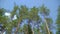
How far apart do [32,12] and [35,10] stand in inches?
7.4

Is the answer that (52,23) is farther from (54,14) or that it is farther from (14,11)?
(14,11)

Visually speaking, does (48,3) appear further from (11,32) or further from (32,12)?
(11,32)

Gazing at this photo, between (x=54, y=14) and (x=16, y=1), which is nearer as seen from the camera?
(x=54, y=14)

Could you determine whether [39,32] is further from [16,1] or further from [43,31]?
[16,1]

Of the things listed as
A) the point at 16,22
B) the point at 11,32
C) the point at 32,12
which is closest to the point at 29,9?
the point at 32,12

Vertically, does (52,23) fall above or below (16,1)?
below

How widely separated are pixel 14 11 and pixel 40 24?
1406 mm

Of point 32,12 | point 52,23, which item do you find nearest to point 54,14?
point 52,23

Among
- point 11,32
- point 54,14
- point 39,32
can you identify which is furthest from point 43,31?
point 11,32

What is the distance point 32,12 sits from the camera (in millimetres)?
8141

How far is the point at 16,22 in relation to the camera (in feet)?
26.6

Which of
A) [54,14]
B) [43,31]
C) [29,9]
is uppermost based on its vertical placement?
[29,9]

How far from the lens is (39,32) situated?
322 inches

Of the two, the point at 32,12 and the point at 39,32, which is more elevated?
the point at 32,12
